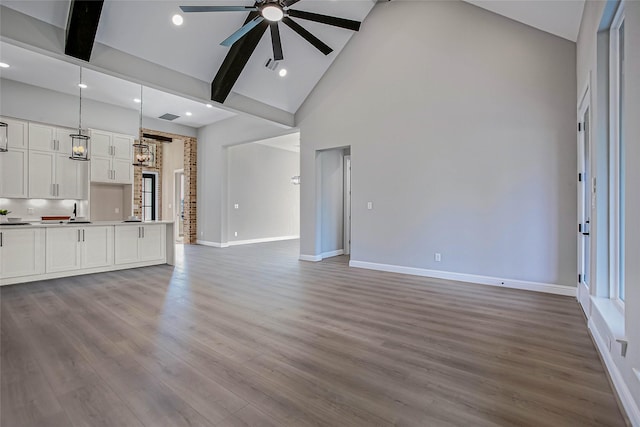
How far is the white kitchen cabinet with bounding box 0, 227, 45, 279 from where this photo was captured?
14.5 ft

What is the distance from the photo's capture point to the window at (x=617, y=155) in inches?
96.9

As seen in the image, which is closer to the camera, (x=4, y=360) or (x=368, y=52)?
(x=4, y=360)

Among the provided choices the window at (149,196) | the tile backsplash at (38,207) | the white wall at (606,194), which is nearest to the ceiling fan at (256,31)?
the white wall at (606,194)

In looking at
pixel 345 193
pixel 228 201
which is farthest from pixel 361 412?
pixel 228 201

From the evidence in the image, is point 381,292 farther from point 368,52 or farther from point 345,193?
point 368,52

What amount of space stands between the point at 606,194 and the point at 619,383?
1569mm

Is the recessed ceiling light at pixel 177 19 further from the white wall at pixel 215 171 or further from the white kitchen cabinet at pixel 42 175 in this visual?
the white kitchen cabinet at pixel 42 175

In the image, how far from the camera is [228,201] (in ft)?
30.0

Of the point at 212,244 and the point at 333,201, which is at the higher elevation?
the point at 333,201

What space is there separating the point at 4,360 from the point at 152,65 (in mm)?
3994

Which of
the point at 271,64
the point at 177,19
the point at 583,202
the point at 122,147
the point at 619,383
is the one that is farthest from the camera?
the point at 122,147

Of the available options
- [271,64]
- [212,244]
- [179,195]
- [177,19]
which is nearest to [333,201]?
[271,64]

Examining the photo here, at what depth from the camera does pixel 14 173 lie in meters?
6.01

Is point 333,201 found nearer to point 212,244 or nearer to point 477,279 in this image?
point 477,279
